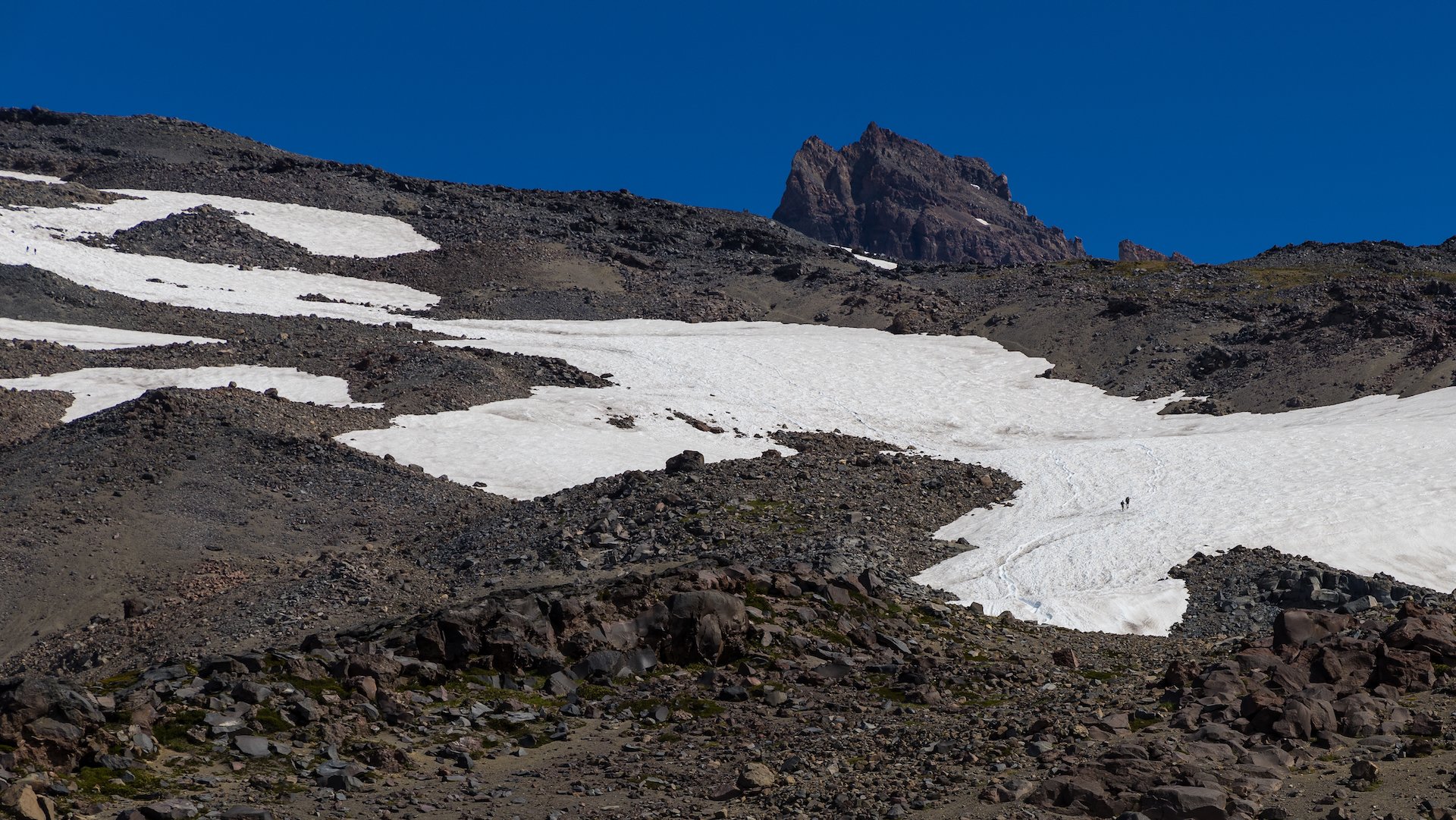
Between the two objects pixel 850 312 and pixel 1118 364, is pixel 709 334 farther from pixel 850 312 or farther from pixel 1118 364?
pixel 1118 364

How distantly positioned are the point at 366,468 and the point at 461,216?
70.8 meters

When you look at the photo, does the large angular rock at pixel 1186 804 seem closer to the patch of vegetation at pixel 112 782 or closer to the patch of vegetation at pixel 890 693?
the patch of vegetation at pixel 890 693

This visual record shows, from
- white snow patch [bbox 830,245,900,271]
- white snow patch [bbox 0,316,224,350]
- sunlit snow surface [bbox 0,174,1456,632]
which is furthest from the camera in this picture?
white snow patch [bbox 830,245,900,271]

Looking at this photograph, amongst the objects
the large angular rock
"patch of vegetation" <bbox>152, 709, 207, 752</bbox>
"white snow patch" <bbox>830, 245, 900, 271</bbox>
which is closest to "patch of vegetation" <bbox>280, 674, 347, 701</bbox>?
"patch of vegetation" <bbox>152, 709, 207, 752</bbox>

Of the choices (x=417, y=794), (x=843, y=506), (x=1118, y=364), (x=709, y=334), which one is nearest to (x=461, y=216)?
(x=709, y=334)

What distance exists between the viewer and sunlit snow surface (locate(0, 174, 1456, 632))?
3734 cm

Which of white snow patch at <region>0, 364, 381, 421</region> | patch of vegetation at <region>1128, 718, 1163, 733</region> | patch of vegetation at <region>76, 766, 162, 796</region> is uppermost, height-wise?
white snow patch at <region>0, 364, 381, 421</region>

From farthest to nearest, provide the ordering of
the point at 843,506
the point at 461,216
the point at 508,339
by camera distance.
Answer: the point at 461,216 < the point at 508,339 < the point at 843,506

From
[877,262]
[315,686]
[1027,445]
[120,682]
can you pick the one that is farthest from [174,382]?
[877,262]

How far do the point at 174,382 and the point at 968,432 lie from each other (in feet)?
130

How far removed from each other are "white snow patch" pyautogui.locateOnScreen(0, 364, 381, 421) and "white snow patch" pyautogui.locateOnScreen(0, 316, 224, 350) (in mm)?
7847

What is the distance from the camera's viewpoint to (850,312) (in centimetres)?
9425

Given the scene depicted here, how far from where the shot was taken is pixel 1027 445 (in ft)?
205

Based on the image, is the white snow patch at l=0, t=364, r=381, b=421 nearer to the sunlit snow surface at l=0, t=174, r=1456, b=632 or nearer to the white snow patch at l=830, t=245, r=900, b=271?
the sunlit snow surface at l=0, t=174, r=1456, b=632
